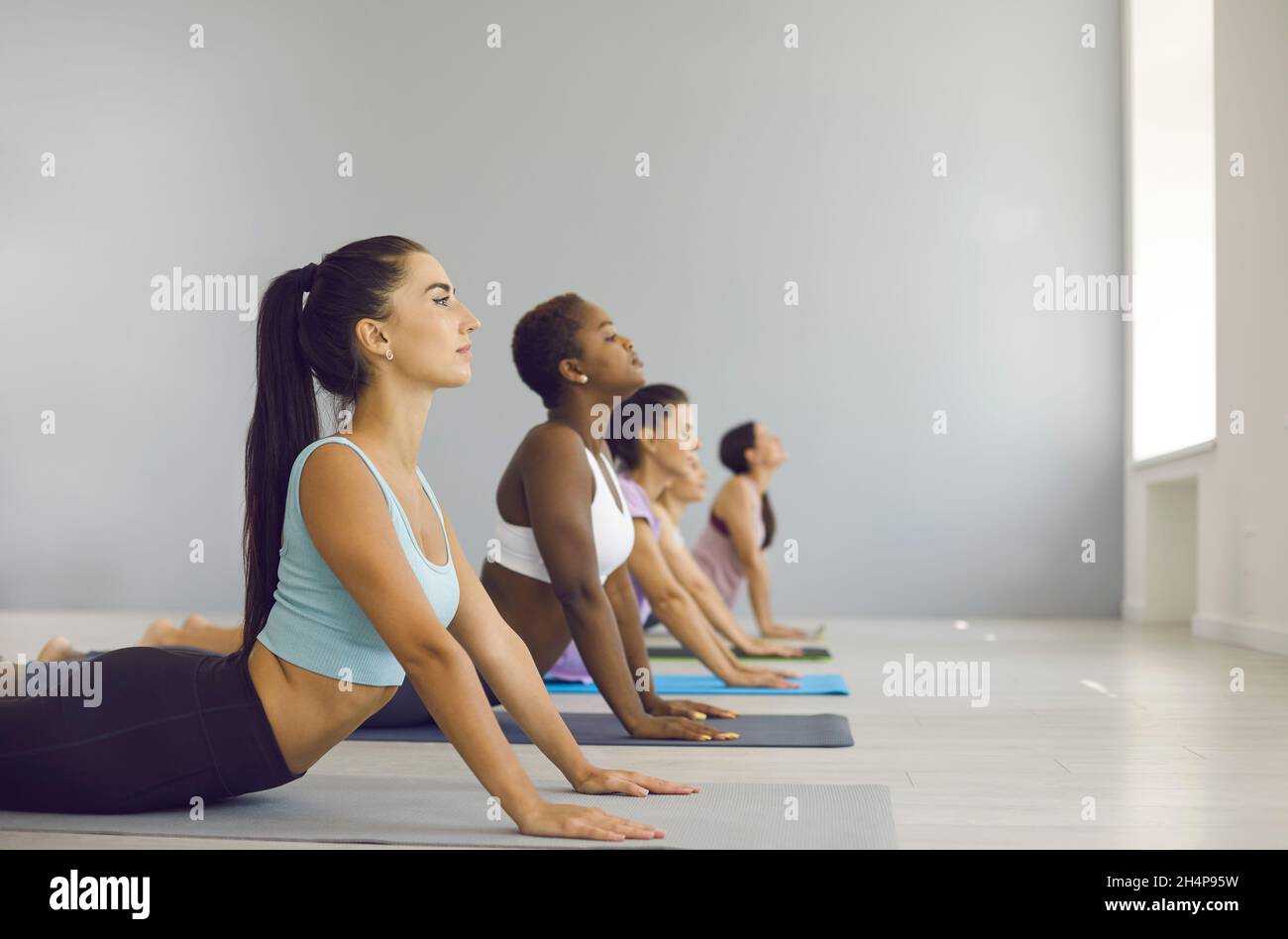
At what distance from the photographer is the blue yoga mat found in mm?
3324

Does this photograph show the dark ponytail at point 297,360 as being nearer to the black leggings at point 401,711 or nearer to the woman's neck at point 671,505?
the black leggings at point 401,711

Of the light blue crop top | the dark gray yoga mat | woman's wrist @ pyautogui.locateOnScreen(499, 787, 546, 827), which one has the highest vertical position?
the light blue crop top

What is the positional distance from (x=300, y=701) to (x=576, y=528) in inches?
29.0

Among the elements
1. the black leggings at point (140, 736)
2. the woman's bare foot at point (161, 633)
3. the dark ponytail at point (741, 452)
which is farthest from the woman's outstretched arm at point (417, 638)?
the dark ponytail at point (741, 452)

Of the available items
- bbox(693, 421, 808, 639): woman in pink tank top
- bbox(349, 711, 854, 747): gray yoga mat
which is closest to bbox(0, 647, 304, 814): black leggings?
bbox(349, 711, 854, 747): gray yoga mat

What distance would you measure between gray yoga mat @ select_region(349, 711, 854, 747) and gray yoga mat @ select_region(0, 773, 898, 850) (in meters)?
0.47

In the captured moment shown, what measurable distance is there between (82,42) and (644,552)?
592 cm

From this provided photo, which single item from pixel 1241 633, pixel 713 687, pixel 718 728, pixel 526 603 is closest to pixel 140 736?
pixel 526 603

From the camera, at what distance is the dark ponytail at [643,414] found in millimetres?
3730

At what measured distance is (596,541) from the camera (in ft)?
8.20

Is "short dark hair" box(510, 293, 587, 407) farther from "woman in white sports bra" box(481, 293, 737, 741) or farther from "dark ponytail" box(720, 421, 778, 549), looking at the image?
A: "dark ponytail" box(720, 421, 778, 549)

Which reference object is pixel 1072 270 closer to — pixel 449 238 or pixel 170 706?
pixel 449 238
